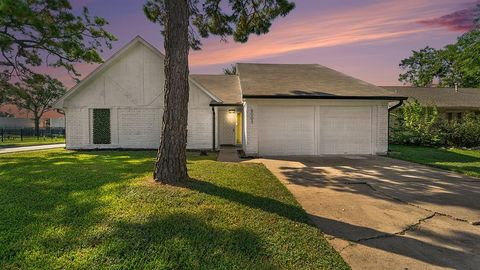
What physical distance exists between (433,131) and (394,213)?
16.3 metres

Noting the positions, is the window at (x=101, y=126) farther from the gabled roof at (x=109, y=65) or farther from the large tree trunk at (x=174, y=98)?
the large tree trunk at (x=174, y=98)

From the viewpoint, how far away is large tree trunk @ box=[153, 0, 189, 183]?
6.28m

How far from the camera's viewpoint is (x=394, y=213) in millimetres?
5102

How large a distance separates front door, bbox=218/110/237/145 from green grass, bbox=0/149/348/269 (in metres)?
11.6

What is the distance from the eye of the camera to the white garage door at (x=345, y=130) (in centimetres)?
1320

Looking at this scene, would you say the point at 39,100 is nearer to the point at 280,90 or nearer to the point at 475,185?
the point at 280,90

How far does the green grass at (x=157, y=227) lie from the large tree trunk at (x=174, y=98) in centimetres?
48

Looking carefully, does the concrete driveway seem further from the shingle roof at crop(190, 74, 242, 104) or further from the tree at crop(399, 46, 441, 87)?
the tree at crop(399, 46, 441, 87)

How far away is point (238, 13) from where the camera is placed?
37.4 feet

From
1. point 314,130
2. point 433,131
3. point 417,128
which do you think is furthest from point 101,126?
point 433,131

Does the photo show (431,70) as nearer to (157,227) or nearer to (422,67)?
(422,67)

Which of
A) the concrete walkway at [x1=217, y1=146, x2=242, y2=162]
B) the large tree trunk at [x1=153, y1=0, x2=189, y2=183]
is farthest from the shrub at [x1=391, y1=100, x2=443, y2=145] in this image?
the large tree trunk at [x1=153, y1=0, x2=189, y2=183]

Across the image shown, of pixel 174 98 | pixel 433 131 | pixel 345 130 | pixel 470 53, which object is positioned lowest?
pixel 433 131

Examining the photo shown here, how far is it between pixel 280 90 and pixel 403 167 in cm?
615
